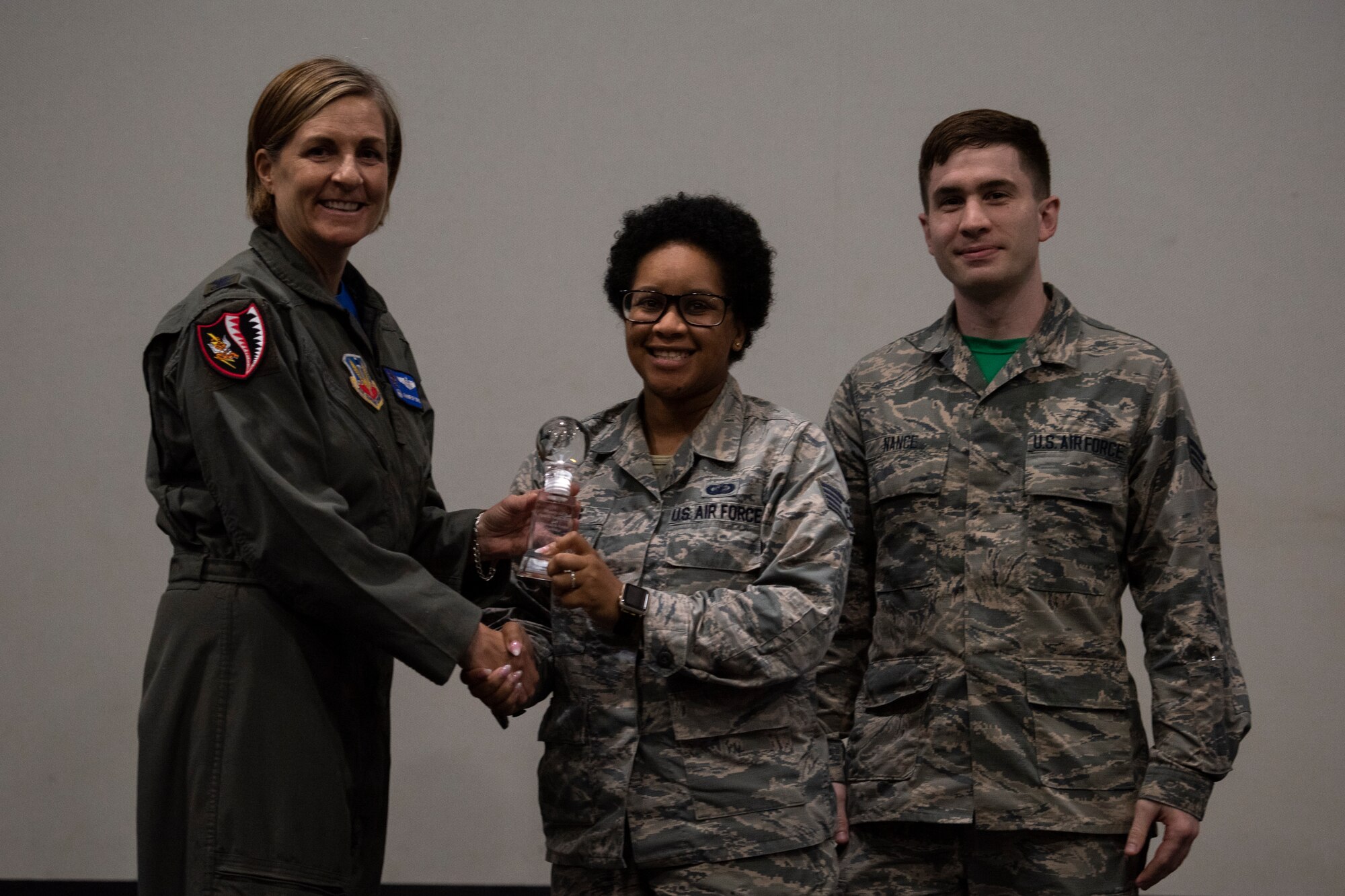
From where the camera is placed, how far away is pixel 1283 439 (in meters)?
3.53

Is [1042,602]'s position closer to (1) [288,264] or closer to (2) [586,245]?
(1) [288,264]

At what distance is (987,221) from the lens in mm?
1967

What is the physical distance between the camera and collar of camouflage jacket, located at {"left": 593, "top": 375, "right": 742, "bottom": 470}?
1773 millimetres

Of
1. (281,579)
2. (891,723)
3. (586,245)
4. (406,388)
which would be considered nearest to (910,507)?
(891,723)

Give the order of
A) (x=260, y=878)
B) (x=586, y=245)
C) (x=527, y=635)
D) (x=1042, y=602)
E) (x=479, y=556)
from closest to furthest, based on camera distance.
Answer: (x=260, y=878), (x=527, y=635), (x=1042, y=602), (x=479, y=556), (x=586, y=245)

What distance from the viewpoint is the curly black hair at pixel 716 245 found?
1.85m

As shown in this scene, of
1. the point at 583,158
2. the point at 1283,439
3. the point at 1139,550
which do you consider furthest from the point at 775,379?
the point at 1139,550

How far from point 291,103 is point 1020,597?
138 centimetres

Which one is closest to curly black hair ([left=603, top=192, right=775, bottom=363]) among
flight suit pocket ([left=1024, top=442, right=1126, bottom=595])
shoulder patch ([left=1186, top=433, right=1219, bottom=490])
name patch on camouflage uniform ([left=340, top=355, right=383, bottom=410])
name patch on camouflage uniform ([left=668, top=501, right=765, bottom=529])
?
name patch on camouflage uniform ([left=668, top=501, right=765, bottom=529])

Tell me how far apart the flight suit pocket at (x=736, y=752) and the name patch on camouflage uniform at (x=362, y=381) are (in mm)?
641

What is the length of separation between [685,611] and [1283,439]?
8.77ft

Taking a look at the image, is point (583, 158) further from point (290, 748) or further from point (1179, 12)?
point (290, 748)

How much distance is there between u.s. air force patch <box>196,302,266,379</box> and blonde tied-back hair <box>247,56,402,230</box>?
30cm

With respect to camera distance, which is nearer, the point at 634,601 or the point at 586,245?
the point at 634,601
